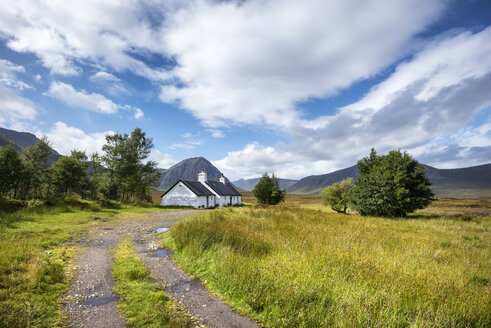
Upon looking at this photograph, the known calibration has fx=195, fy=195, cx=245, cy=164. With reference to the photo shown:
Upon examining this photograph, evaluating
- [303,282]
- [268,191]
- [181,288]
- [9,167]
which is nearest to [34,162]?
[9,167]

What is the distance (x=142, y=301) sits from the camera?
187 inches

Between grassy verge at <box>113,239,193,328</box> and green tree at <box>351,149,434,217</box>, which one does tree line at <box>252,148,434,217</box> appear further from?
grassy verge at <box>113,239,193,328</box>

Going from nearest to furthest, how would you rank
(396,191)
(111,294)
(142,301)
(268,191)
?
(142,301), (111,294), (396,191), (268,191)

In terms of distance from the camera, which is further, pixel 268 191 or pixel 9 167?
pixel 268 191

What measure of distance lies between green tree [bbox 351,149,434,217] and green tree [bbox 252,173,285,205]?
742 inches

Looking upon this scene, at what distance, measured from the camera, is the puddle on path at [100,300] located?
4.70m

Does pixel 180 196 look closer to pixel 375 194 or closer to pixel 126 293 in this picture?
pixel 375 194

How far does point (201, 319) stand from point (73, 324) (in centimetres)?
256

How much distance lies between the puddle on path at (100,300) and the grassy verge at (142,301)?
20cm

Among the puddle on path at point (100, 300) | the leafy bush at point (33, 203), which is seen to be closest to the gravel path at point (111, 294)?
the puddle on path at point (100, 300)

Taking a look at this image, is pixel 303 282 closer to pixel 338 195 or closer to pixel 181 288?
pixel 181 288

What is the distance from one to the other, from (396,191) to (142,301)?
28428 mm

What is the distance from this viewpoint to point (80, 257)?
777 centimetres

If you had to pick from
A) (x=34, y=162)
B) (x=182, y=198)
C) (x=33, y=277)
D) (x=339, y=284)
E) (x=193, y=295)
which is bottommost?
(x=193, y=295)
